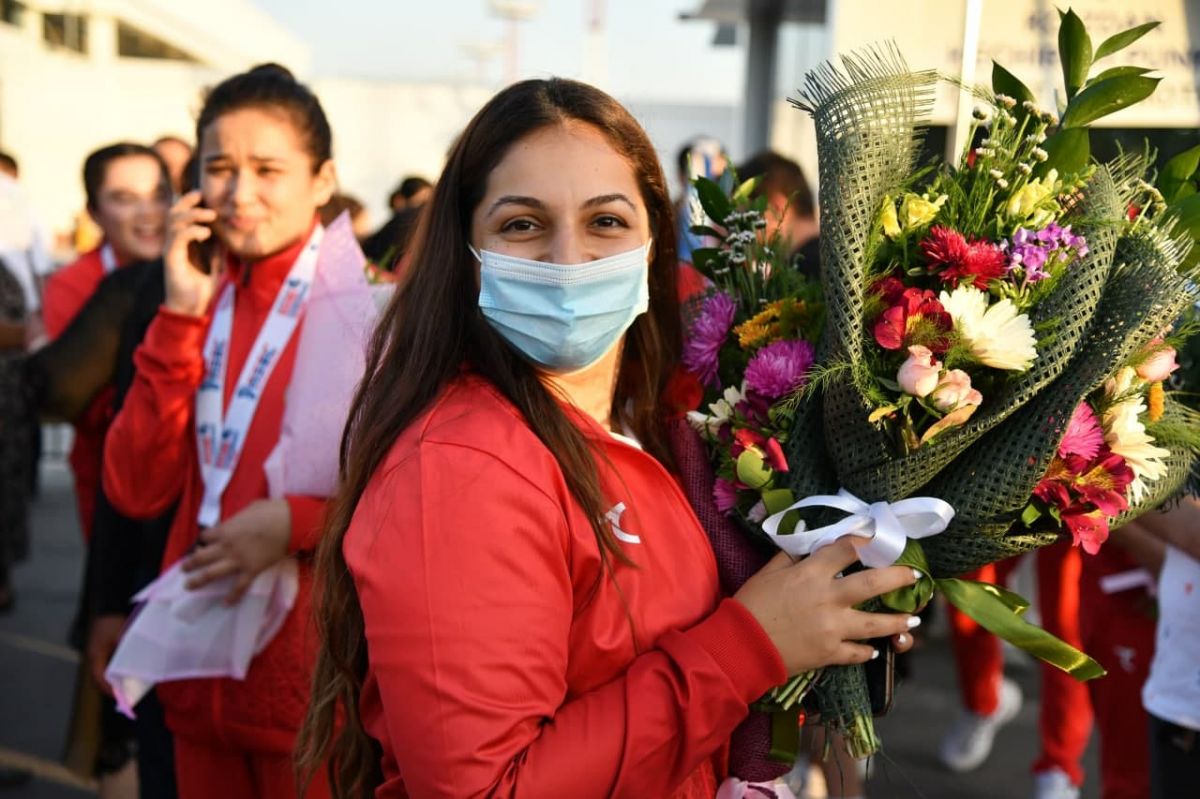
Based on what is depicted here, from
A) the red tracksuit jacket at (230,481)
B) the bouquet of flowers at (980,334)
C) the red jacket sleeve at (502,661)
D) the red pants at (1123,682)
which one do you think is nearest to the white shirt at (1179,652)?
the red pants at (1123,682)

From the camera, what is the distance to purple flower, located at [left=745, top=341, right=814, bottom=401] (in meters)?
1.77

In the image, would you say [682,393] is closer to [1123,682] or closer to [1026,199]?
[1026,199]

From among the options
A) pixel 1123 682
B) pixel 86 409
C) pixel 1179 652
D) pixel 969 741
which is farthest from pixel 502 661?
pixel 969 741

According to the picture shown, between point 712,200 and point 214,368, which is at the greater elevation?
point 712,200

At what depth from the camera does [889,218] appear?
1687 millimetres

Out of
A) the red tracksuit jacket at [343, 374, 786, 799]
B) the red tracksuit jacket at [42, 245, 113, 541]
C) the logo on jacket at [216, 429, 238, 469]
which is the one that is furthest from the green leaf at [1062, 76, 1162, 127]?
the red tracksuit jacket at [42, 245, 113, 541]

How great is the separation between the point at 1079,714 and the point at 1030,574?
7.76ft

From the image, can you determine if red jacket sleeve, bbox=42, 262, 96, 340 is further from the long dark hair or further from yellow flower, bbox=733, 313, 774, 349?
yellow flower, bbox=733, 313, 774, 349

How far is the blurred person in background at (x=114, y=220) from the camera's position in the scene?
450 cm

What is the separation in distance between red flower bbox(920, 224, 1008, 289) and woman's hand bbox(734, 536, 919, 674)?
40 cm

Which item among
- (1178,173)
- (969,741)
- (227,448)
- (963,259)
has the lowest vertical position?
(969,741)

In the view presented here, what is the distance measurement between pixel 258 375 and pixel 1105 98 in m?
1.75

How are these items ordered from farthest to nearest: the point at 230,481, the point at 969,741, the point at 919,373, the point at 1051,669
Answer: the point at 969,741, the point at 1051,669, the point at 230,481, the point at 919,373

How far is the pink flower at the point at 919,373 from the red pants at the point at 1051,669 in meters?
2.46
